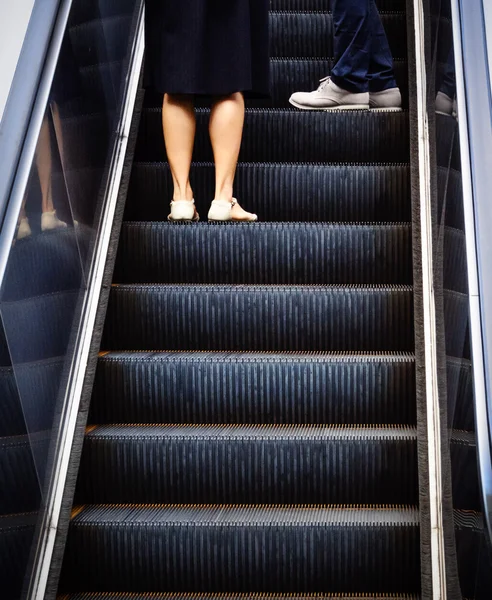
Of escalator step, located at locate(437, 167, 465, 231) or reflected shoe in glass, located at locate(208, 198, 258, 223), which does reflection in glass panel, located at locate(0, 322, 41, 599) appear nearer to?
escalator step, located at locate(437, 167, 465, 231)

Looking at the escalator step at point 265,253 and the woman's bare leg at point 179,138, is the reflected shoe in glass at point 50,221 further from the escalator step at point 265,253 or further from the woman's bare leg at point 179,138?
the woman's bare leg at point 179,138

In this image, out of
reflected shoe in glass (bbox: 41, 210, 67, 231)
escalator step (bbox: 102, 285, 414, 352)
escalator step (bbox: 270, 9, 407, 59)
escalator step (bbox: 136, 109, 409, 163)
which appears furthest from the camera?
escalator step (bbox: 270, 9, 407, 59)

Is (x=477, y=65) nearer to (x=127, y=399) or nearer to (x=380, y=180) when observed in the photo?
(x=380, y=180)

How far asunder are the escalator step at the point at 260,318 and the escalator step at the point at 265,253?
0.60ft

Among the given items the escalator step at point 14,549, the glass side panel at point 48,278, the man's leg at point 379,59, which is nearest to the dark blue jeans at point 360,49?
the man's leg at point 379,59

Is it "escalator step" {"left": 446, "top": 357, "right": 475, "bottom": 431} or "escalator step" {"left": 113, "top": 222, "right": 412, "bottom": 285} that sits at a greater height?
"escalator step" {"left": 113, "top": 222, "right": 412, "bottom": 285}

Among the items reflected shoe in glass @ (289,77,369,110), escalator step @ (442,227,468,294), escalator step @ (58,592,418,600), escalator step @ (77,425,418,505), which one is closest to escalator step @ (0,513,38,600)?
escalator step @ (58,592,418,600)

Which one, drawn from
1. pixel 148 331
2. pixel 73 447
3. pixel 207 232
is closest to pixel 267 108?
pixel 207 232

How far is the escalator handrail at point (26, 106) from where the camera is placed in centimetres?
216

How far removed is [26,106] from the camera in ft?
7.60

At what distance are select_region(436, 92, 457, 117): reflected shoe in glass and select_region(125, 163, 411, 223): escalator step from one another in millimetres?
625

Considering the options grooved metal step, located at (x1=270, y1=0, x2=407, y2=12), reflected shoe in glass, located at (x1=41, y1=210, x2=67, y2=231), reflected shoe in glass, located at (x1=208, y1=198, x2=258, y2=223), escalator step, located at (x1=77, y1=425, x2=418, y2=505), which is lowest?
escalator step, located at (x1=77, y1=425, x2=418, y2=505)

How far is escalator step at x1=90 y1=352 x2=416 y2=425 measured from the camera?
2.85m

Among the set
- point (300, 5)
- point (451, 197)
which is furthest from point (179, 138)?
point (300, 5)
